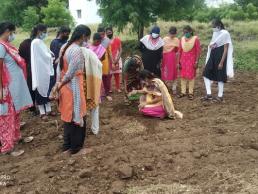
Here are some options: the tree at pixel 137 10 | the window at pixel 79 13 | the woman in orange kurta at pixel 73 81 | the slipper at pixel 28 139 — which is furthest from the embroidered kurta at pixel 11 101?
the window at pixel 79 13

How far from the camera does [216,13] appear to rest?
27.0m

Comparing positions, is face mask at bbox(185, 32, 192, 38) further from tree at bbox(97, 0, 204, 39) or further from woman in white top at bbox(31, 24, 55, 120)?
tree at bbox(97, 0, 204, 39)

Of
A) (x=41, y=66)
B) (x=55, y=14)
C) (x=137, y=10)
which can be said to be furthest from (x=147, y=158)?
(x=55, y=14)

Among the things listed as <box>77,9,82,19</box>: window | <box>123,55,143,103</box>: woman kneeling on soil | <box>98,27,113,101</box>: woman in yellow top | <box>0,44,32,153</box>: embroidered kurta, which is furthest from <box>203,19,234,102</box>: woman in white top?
<box>77,9,82,19</box>: window

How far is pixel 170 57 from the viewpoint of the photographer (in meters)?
8.78

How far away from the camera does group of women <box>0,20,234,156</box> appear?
209 inches

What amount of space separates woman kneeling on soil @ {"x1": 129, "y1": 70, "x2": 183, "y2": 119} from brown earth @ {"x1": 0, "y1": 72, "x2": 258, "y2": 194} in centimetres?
16

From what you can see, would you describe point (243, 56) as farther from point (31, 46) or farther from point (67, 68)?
point (67, 68)

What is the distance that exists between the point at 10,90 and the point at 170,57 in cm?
384

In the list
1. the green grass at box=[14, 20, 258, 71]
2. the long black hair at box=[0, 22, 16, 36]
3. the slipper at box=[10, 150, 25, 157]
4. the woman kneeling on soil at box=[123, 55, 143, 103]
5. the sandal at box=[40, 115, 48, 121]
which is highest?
the long black hair at box=[0, 22, 16, 36]

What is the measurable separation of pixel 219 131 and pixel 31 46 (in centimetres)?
326

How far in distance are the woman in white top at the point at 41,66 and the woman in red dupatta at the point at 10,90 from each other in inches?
35.6

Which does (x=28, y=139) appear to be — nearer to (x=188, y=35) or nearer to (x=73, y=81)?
(x=73, y=81)

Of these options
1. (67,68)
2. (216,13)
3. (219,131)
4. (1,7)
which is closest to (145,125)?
(219,131)
